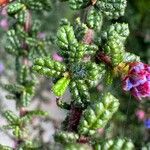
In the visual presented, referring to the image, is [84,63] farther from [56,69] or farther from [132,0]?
[132,0]

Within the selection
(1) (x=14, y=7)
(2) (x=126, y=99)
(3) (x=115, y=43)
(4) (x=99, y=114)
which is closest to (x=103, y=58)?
(3) (x=115, y=43)

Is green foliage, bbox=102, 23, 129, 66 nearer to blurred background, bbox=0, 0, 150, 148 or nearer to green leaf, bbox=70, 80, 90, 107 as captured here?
green leaf, bbox=70, 80, 90, 107

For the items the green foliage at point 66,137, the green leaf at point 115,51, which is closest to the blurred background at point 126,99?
the green leaf at point 115,51

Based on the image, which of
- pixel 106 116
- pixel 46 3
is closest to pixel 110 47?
pixel 106 116

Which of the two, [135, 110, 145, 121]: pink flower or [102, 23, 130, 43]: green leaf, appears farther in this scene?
[135, 110, 145, 121]: pink flower

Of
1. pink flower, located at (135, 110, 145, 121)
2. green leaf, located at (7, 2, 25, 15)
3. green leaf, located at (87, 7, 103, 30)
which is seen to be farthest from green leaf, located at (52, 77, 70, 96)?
pink flower, located at (135, 110, 145, 121)

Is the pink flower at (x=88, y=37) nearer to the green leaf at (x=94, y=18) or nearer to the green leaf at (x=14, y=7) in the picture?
the green leaf at (x=94, y=18)
